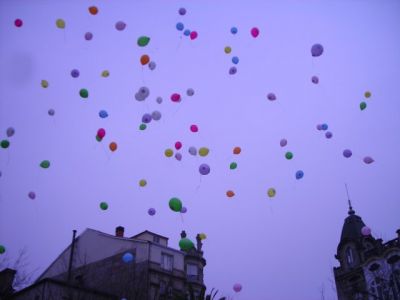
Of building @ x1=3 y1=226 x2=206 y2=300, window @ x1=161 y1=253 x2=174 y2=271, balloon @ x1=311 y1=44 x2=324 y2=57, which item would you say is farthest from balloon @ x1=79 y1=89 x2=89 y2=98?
window @ x1=161 y1=253 x2=174 y2=271

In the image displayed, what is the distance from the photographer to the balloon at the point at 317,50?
13336 mm

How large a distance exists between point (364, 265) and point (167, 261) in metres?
11.9

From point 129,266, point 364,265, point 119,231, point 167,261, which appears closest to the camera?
point 129,266

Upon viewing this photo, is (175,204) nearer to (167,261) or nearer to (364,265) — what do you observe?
(167,261)

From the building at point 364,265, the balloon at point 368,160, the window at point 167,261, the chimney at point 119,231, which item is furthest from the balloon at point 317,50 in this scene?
the chimney at point 119,231

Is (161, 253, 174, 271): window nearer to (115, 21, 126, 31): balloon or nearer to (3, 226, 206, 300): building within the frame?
(3, 226, 206, 300): building

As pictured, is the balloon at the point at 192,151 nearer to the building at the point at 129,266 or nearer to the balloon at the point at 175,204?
the balloon at the point at 175,204

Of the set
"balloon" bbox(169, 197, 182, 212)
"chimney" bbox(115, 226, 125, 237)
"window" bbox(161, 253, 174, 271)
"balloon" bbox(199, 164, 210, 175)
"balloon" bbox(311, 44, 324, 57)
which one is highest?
"chimney" bbox(115, 226, 125, 237)

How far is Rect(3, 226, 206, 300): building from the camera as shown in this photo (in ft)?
80.1

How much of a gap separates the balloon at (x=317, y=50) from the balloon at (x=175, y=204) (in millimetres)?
6339

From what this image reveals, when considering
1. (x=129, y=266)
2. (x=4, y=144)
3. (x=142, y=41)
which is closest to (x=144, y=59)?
(x=142, y=41)

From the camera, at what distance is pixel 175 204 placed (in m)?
13.6

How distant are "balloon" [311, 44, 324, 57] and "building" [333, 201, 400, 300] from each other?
1263 centimetres

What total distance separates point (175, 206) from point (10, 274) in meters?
12.9
